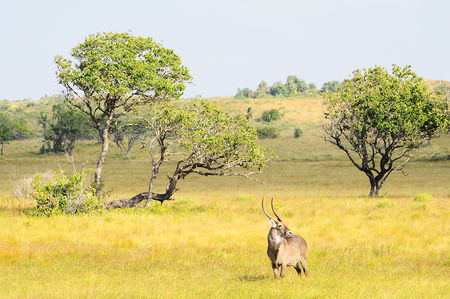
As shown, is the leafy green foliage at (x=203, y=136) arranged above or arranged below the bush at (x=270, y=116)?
below

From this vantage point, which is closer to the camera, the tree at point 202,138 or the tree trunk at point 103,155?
the tree at point 202,138

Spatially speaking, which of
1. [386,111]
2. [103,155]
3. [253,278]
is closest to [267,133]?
[386,111]

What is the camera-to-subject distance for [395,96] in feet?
104

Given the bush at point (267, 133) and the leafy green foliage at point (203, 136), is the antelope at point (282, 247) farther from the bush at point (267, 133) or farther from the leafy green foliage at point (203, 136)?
the bush at point (267, 133)

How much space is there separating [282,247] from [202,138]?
15.2m

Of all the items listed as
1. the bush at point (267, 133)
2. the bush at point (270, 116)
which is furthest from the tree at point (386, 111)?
the bush at point (270, 116)

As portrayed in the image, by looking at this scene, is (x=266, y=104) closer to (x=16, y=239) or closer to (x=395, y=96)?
(x=395, y=96)

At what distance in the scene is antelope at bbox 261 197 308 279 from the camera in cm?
1064

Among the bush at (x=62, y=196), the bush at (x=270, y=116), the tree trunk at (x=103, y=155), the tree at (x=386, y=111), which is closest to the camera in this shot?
the bush at (x=62, y=196)

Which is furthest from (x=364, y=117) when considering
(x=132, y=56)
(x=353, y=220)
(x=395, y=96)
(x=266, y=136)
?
(x=266, y=136)

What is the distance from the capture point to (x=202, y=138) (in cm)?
2581

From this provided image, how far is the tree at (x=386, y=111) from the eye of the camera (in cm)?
3148

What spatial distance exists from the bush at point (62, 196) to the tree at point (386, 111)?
1520 cm

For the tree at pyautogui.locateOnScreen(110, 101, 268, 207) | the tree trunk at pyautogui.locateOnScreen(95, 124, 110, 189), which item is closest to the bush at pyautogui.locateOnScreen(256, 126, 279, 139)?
the tree at pyautogui.locateOnScreen(110, 101, 268, 207)
